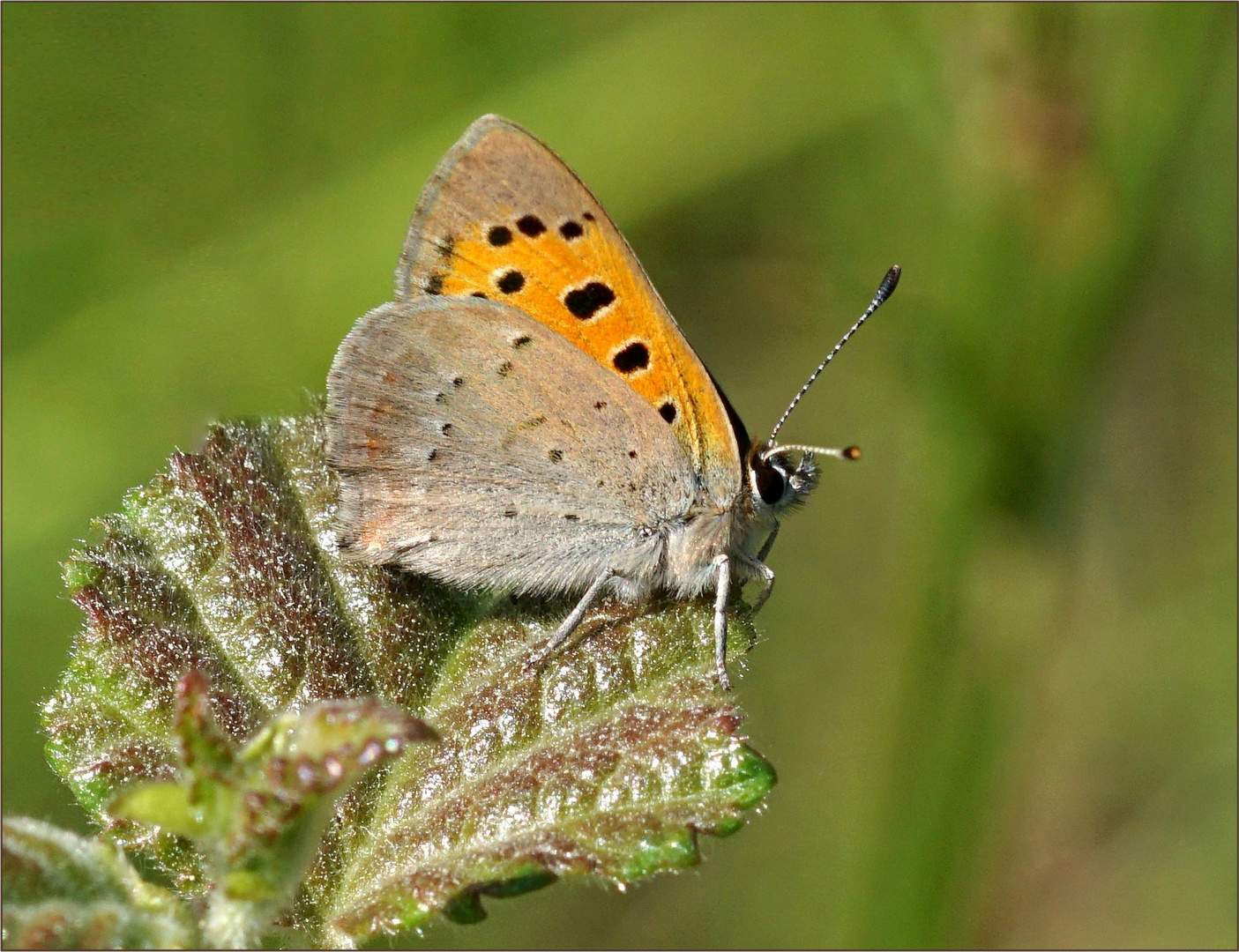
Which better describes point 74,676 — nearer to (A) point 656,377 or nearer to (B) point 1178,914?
(A) point 656,377

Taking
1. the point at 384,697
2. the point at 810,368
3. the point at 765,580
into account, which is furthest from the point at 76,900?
the point at 810,368

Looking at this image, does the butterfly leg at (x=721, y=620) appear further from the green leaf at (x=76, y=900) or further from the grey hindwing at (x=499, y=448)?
the green leaf at (x=76, y=900)

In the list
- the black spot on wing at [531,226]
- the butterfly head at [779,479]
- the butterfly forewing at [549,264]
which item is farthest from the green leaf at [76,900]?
the butterfly head at [779,479]

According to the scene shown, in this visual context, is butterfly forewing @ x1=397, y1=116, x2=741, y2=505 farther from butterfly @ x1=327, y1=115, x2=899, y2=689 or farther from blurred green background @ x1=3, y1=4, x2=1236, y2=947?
blurred green background @ x1=3, y1=4, x2=1236, y2=947

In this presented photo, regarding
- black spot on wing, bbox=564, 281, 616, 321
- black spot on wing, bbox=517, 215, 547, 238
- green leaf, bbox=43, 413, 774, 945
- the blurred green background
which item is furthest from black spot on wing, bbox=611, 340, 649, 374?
the blurred green background

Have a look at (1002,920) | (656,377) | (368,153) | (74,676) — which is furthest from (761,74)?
(74,676)
